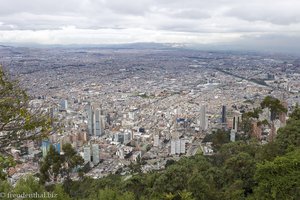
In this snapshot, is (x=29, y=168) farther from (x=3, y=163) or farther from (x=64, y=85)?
(x=64, y=85)

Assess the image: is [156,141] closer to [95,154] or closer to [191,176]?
[95,154]

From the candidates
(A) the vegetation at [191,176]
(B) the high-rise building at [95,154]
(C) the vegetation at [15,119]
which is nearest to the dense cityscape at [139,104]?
(B) the high-rise building at [95,154]

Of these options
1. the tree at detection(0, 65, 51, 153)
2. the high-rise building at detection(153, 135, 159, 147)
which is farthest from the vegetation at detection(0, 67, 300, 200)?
the high-rise building at detection(153, 135, 159, 147)

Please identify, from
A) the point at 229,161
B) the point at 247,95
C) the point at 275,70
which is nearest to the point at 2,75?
the point at 229,161

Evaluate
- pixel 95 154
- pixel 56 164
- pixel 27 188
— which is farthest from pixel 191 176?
pixel 95 154

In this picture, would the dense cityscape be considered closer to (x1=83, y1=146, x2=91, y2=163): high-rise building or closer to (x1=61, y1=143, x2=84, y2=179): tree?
(x1=83, y1=146, x2=91, y2=163): high-rise building
